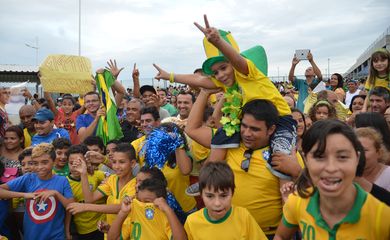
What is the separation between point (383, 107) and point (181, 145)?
281cm

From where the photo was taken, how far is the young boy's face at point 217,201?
228 cm

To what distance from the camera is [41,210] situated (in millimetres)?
3473

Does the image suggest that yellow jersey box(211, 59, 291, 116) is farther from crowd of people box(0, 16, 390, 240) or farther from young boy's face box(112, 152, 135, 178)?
young boy's face box(112, 152, 135, 178)

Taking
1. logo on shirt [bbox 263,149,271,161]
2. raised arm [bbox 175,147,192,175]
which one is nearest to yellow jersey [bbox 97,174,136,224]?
raised arm [bbox 175,147,192,175]

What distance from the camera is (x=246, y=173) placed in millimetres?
2508

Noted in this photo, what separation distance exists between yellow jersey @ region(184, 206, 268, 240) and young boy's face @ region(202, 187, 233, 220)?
1.2 inches

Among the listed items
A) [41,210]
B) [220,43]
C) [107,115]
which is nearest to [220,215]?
[220,43]

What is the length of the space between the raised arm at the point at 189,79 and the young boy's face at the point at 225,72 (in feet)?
0.80

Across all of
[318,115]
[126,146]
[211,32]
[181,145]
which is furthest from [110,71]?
[211,32]

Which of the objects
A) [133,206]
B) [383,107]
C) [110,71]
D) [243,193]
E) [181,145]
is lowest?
[133,206]

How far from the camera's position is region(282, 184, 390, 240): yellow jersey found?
5.17ft

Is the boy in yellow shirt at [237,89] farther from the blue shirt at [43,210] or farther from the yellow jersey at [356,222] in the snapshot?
the blue shirt at [43,210]

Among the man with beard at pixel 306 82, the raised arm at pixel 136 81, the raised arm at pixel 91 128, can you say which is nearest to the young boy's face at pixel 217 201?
the raised arm at pixel 91 128

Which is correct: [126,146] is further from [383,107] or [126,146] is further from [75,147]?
[383,107]
